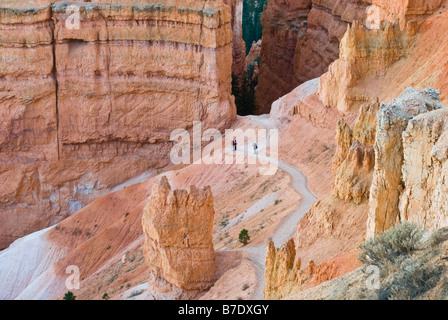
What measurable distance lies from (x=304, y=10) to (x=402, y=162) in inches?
2087

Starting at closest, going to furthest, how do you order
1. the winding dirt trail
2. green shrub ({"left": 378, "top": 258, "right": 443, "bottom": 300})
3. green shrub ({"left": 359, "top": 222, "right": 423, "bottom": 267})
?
green shrub ({"left": 378, "top": 258, "right": 443, "bottom": 300}), green shrub ({"left": 359, "top": 222, "right": 423, "bottom": 267}), the winding dirt trail

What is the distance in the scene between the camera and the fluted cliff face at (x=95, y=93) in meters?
46.1

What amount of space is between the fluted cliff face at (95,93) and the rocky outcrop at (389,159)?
28.0 metres

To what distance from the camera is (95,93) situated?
47938 mm

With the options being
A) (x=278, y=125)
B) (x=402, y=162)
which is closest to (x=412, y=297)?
(x=402, y=162)

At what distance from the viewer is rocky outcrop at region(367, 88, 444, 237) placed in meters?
18.0

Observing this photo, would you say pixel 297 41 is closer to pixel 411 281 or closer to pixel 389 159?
pixel 389 159

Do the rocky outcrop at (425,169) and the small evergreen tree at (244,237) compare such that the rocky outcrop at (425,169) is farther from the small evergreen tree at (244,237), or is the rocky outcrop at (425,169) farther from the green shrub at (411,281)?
Result: the small evergreen tree at (244,237)

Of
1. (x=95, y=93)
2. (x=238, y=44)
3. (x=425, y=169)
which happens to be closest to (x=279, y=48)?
(x=238, y=44)

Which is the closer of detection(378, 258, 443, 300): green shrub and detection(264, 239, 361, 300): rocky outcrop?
detection(378, 258, 443, 300): green shrub

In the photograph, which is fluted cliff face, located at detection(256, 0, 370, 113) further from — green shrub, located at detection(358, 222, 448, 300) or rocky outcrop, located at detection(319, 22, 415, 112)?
green shrub, located at detection(358, 222, 448, 300)

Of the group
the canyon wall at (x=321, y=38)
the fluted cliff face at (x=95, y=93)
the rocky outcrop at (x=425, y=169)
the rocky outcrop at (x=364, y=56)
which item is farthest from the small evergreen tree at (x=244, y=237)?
the fluted cliff face at (x=95, y=93)

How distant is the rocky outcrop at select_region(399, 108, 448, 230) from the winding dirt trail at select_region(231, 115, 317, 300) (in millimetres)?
6987

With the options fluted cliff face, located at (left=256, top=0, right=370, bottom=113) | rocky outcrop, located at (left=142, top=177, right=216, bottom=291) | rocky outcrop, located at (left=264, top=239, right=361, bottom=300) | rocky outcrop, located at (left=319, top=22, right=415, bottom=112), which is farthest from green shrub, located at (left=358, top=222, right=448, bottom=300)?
fluted cliff face, located at (left=256, top=0, right=370, bottom=113)
